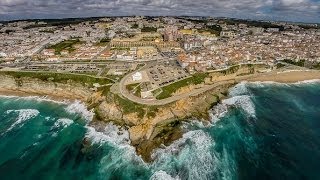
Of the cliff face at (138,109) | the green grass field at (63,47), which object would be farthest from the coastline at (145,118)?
the green grass field at (63,47)

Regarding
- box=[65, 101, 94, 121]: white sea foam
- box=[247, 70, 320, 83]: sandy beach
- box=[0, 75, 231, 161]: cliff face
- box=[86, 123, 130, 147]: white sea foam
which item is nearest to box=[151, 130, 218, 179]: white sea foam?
box=[0, 75, 231, 161]: cliff face

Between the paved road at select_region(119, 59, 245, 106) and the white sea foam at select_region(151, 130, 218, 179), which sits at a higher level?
the paved road at select_region(119, 59, 245, 106)

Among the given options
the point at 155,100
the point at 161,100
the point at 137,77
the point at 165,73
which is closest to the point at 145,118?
the point at 155,100

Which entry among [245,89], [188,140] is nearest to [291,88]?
[245,89]

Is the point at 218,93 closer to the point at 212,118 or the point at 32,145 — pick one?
the point at 212,118

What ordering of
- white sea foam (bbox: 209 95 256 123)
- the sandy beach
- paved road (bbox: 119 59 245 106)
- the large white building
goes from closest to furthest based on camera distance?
paved road (bbox: 119 59 245 106)
white sea foam (bbox: 209 95 256 123)
the large white building
the sandy beach

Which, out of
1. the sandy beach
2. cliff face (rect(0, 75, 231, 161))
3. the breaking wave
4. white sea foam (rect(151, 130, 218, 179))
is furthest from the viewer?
the sandy beach

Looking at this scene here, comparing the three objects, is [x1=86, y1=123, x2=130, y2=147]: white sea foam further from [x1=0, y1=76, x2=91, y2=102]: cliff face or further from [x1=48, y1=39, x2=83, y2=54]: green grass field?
[x1=48, y1=39, x2=83, y2=54]: green grass field

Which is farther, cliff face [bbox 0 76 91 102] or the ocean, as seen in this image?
cliff face [bbox 0 76 91 102]
